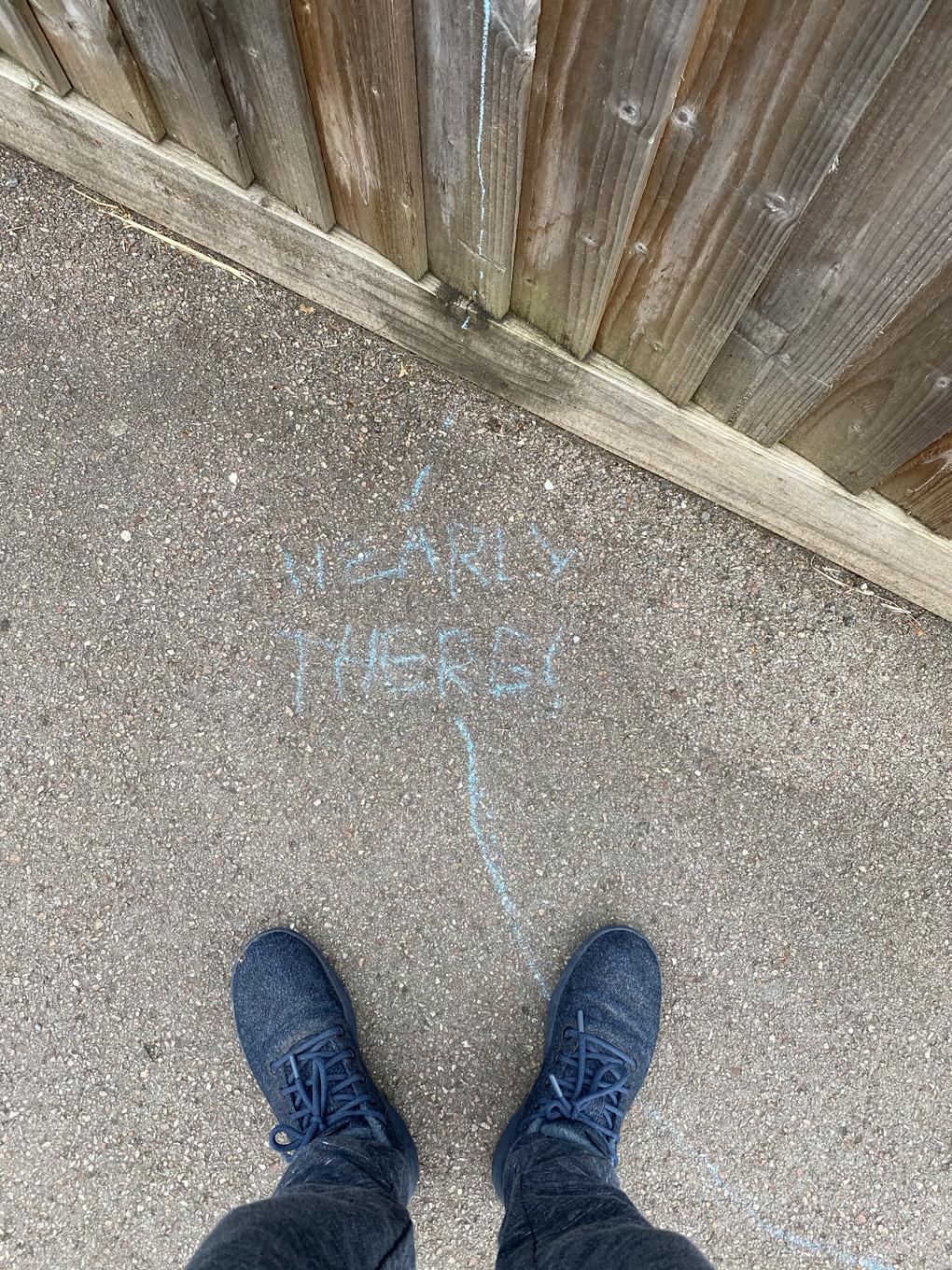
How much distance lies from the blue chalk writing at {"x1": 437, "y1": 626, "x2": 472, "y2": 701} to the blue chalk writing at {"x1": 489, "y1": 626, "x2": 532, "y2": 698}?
2.5 inches

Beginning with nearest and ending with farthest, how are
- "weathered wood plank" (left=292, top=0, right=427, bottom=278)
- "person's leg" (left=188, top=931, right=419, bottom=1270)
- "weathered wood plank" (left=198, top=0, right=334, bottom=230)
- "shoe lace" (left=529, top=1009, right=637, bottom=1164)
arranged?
"weathered wood plank" (left=292, top=0, right=427, bottom=278), "weathered wood plank" (left=198, top=0, right=334, bottom=230), "person's leg" (left=188, top=931, right=419, bottom=1270), "shoe lace" (left=529, top=1009, right=637, bottom=1164)

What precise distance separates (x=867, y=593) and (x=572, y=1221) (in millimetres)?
1648

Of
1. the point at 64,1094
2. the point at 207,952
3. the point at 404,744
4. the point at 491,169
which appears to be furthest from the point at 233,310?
the point at 64,1094

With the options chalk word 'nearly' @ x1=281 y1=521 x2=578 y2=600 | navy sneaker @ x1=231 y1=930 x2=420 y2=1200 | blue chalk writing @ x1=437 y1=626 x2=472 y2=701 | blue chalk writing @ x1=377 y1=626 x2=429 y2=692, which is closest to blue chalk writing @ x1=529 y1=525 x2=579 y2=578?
chalk word 'nearly' @ x1=281 y1=521 x2=578 y2=600

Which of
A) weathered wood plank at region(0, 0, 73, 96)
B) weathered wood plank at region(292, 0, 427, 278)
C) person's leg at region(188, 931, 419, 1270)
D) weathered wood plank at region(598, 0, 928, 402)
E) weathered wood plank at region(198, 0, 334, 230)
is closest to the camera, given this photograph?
weathered wood plank at region(598, 0, 928, 402)

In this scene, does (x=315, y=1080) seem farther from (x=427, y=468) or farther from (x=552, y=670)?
(x=427, y=468)

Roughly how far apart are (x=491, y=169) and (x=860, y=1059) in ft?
7.43

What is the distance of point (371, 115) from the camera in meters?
1.36

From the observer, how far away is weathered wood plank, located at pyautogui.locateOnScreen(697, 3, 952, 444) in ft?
3.09

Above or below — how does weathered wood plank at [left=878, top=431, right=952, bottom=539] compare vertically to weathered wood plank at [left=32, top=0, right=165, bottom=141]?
below

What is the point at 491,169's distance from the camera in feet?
4.32

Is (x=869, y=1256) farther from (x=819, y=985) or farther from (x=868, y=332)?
(x=868, y=332)

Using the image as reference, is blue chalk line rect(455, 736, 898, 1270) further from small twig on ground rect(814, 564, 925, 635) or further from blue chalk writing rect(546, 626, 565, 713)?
small twig on ground rect(814, 564, 925, 635)

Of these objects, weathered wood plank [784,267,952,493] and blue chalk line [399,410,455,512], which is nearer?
weathered wood plank [784,267,952,493]
